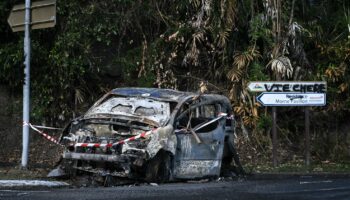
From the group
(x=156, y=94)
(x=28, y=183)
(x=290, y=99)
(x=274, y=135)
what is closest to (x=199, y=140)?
(x=156, y=94)

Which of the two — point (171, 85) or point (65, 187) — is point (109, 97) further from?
point (171, 85)

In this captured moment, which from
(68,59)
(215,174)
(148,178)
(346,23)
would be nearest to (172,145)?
(148,178)

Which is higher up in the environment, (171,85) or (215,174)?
(171,85)

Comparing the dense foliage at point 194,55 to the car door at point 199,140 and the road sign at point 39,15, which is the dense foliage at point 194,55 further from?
the car door at point 199,140

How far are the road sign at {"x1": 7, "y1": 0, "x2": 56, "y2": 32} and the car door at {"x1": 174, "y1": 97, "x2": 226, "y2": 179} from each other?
317 cm

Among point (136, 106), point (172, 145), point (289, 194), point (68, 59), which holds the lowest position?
point (289, 194)

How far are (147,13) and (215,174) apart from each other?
6.35 meters

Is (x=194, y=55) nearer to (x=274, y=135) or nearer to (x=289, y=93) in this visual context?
(x=289, y=93)

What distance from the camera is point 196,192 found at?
862 centimetres

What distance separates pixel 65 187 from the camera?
9.43m

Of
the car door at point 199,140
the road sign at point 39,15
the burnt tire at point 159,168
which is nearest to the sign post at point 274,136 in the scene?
the car door at point 199,140

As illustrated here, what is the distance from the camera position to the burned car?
31.0 ft

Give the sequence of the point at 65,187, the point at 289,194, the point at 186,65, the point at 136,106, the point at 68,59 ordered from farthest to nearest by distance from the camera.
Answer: the point at 186,65
the point at 68,59
the point at 136,106
the point at 65,187
the point at 289,194

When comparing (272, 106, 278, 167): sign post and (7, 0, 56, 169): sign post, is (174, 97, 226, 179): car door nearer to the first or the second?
(272, 106, 278, 167): sign post
